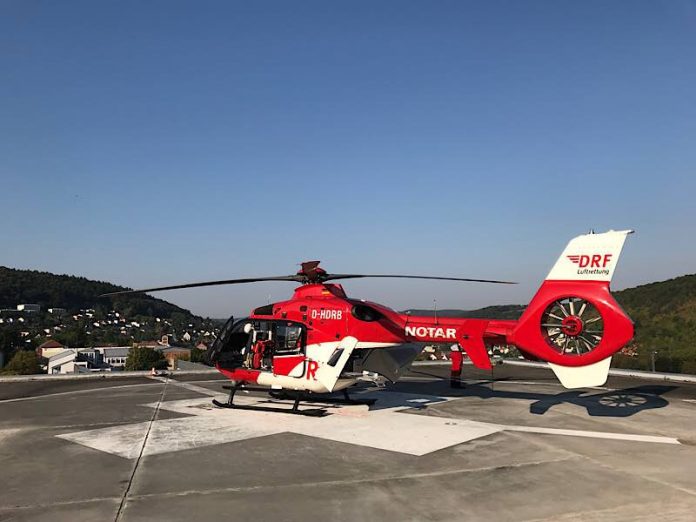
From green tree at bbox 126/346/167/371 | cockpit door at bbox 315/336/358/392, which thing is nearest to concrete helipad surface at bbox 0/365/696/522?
cockpit door at bbox 315/336/358/392

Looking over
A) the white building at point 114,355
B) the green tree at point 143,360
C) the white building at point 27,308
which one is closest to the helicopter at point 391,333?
the green tree at point 143,360

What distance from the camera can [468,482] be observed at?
8422 millimetres

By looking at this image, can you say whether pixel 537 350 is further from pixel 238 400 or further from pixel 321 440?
pixel 238 400

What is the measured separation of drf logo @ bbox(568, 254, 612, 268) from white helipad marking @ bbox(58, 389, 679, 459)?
397 cm

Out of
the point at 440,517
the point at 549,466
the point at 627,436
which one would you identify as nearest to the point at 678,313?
the point at 627,436

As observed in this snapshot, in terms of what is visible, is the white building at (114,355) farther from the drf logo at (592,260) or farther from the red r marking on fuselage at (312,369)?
the drf logo at (592,260)

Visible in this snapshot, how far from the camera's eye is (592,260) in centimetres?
1222

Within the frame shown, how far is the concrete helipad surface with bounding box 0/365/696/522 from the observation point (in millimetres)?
7297

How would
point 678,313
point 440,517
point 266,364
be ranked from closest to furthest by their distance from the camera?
1. point 440,517
2. point 266,364
3. point 678,313

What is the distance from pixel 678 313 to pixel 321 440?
54789mm

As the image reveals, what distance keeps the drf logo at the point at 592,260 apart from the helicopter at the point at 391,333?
0.07 ft

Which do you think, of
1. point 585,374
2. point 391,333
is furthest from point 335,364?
point 585,374

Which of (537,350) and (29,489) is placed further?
(537,350)

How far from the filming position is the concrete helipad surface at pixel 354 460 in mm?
7297
